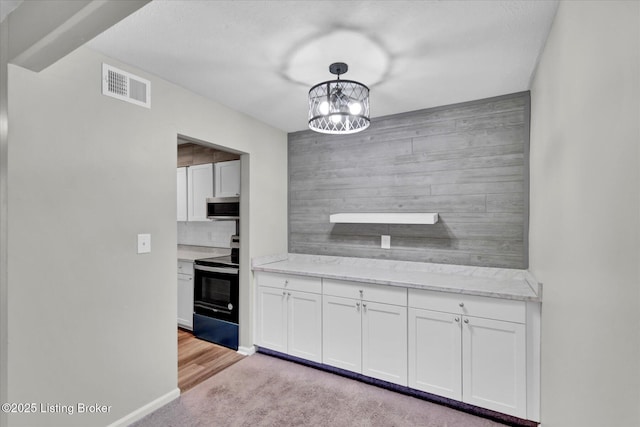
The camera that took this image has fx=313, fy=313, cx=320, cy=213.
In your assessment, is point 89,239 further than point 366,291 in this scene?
No

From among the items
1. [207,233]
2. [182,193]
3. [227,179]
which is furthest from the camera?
[207,233]

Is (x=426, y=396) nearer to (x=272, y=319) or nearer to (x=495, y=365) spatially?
(x=495, y=365)

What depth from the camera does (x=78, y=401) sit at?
70.4 inches

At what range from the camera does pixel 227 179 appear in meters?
3.71

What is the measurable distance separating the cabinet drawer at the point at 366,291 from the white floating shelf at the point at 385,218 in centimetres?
60

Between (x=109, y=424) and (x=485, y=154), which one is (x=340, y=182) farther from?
(x=109, y=424)

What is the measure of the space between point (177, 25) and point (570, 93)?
74.5 inches

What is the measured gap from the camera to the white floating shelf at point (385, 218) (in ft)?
8.67

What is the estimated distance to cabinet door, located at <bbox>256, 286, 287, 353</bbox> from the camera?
294 cm

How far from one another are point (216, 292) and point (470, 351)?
2.44 meters

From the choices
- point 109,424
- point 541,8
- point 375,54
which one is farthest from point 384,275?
point 109,424

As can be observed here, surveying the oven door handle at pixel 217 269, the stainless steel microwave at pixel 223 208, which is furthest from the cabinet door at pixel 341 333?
the stainless steel microwave at pixel 223 208

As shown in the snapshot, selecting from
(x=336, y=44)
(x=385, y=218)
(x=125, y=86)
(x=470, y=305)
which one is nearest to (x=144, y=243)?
(x=125, y=86)

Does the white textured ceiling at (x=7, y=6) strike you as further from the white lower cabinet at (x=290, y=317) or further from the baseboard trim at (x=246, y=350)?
the baseboard trim at (x=246, y=350)
